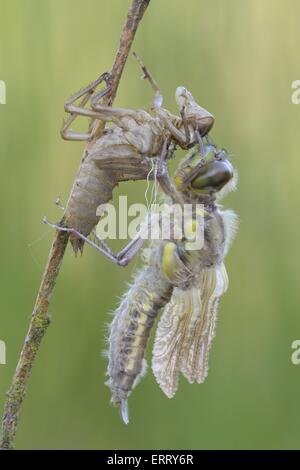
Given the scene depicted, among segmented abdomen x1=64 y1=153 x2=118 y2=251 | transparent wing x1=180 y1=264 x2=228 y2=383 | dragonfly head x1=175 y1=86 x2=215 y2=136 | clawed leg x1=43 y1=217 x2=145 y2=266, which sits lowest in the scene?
transparent wing x1=180 y1=264 x2=228 y2=383

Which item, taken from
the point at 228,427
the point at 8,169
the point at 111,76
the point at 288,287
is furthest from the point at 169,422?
the point at 111,76

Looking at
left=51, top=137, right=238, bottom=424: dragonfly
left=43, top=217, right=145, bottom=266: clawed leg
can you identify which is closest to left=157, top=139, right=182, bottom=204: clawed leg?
left=51, top=137, right=238, bottom=424: dragonfly

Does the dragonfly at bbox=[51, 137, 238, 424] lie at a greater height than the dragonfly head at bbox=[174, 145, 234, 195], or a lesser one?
lesser

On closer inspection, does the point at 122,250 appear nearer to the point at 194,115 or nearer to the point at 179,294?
the point at 179,294

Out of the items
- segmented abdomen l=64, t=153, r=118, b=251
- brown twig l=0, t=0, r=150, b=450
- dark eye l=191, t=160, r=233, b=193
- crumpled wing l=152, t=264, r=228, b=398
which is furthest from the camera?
crumpled wing l=152, t=264, r=228, b=398

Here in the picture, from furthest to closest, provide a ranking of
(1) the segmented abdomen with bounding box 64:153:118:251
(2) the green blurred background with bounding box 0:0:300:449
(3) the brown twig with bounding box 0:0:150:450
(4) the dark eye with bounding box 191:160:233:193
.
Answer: (2) the green blurred background with bounding box 0:0:300:449 → (4) the dark eye with bounding box 191:160:233:193 → (1) the segmented abdomen with bounding box 64:153:118:251 → (3) the brown twig with bounding box 0:0:150:450

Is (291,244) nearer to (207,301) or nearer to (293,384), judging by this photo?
(293,384)

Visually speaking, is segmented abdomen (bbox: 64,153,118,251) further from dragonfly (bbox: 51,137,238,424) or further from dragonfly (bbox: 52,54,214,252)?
dragonfly (bbox: 51,137,238,424)

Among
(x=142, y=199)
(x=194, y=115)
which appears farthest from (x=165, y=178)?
(x=142, y=199)
